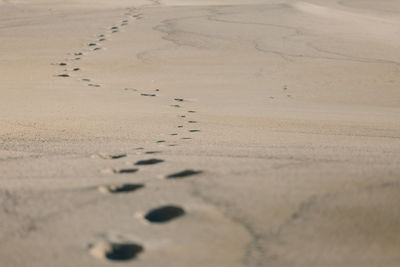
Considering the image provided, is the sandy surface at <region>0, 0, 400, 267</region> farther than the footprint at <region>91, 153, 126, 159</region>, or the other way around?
the footprint at <region>91, 153, 126, 159</region>

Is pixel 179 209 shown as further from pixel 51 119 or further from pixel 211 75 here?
pixel 211 75

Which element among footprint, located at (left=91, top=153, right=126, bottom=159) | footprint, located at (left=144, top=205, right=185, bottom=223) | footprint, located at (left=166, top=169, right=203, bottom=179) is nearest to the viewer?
footprint, located at (left=144, top=205, right=185, bottom=223)

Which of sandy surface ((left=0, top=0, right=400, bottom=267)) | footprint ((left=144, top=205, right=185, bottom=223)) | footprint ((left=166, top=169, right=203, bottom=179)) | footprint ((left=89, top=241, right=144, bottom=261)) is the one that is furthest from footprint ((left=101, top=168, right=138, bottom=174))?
footprint ((left=89, top=241, right=144, bottom=261))

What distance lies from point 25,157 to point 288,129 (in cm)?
111

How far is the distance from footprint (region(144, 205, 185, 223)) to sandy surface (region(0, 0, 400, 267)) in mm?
11

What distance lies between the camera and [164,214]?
3.92 feet

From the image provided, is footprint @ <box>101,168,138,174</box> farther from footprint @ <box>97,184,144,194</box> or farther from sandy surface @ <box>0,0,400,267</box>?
footprint @ <box>97,184,144,194</box>

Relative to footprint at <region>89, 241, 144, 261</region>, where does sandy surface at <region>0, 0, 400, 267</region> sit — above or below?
below

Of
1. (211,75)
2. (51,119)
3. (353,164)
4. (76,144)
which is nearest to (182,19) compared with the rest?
(211,75)

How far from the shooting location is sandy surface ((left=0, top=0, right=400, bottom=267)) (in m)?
1.06

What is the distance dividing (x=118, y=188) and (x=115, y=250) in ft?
1.10

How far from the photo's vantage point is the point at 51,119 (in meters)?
2.50

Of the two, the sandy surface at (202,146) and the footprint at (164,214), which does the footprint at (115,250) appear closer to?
the sandy surface at (202,146)

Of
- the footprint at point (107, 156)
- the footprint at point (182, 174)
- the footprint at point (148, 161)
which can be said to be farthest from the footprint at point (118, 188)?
the footprint at point (107, 156)
